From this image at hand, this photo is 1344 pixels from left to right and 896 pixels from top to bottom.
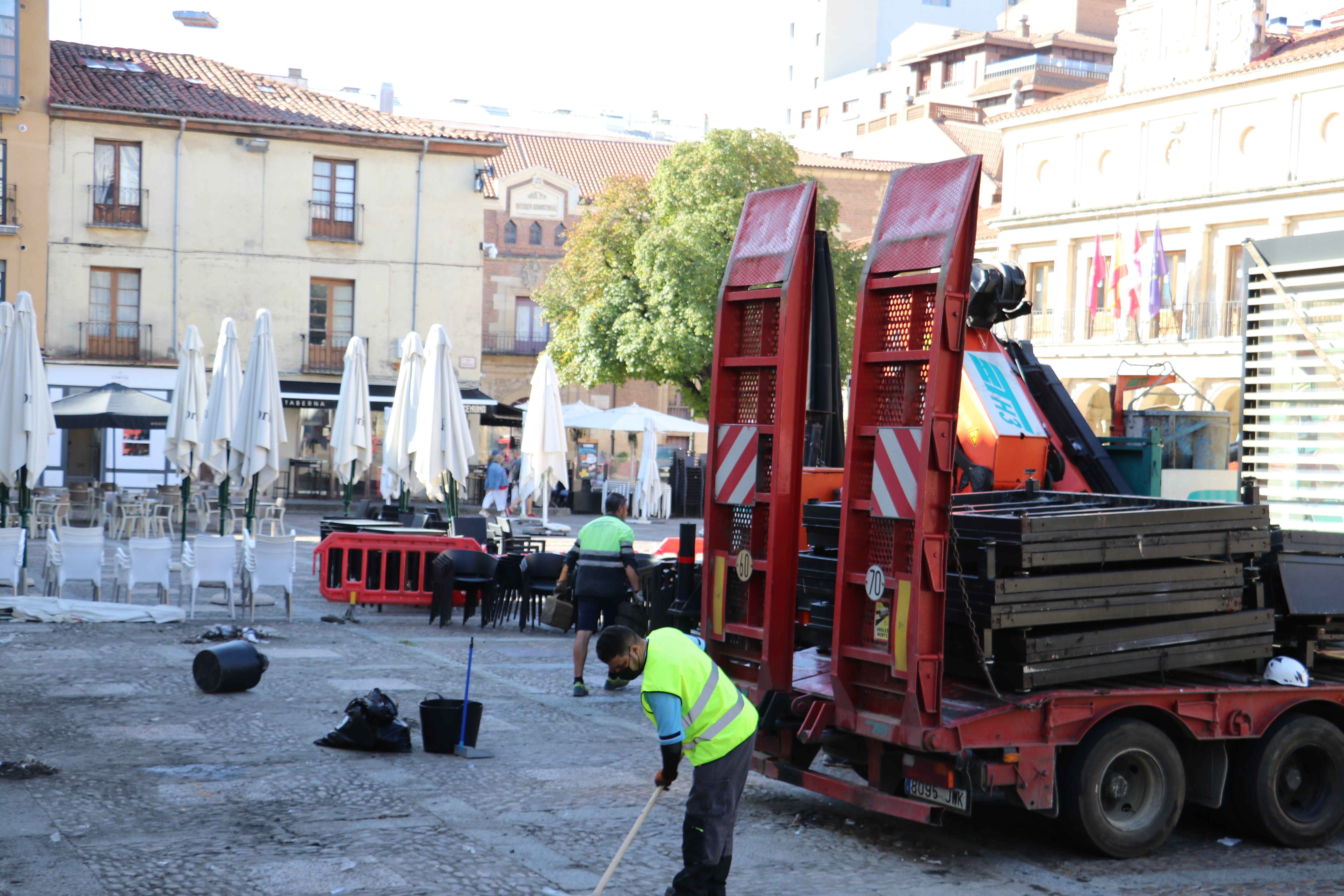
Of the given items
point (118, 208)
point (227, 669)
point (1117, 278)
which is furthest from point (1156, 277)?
point (227, 669)

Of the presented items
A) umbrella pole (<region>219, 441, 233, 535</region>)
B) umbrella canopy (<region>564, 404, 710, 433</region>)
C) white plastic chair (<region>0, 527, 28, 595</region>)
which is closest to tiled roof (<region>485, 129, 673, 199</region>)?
umbrella canopy (<region>564, 404, 710, 433</region>)

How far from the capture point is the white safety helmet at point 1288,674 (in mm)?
7633

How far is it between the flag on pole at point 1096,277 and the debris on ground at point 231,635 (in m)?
29.9

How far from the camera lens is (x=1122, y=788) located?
715 centimetres

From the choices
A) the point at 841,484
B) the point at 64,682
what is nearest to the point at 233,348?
the point at 64,682

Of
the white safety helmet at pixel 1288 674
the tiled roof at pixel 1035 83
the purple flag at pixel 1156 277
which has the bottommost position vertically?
the white safety helmet at pixel 1288 674

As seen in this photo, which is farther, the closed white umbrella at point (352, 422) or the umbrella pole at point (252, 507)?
the closed white umbrella at point (352, 422)

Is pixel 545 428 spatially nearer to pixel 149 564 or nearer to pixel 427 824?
pixel 149 564

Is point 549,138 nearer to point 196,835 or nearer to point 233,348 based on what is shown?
point 233,348

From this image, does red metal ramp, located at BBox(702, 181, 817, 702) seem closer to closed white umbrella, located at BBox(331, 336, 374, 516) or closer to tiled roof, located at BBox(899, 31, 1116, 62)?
closed white umbrella, located at BBox(331, 336, 374, 516)

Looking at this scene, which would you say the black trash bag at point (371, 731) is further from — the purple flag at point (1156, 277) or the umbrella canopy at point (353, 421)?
the purple flag at point (1156, 277)

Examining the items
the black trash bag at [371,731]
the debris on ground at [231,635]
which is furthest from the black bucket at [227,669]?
the debris on ground at [231,635]

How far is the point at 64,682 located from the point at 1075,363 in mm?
33550

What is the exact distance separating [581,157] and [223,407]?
4488 centimetres
